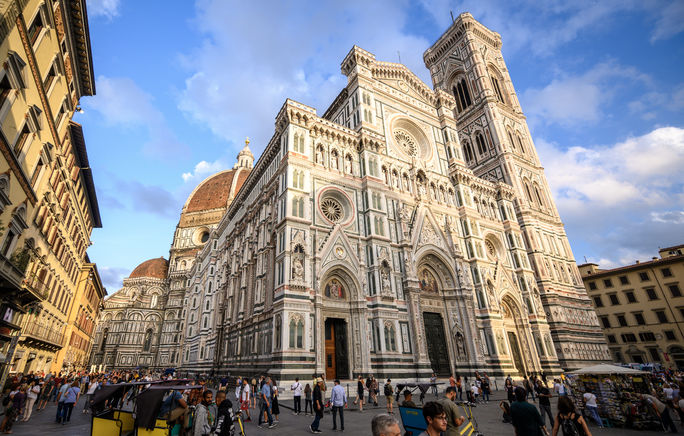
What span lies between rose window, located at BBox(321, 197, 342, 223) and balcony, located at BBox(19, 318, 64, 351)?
19.3 metres

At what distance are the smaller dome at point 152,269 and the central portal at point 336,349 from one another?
2278 inches

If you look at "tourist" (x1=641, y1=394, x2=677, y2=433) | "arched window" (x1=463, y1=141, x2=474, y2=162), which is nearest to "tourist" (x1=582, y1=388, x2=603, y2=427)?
"tourist" (x1=641, y1=394, x2=677, y2=433)

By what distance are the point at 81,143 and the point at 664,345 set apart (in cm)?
6165

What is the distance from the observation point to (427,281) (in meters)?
26.8

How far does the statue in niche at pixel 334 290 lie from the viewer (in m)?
21.8

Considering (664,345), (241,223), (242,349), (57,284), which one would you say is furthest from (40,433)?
(664,345)

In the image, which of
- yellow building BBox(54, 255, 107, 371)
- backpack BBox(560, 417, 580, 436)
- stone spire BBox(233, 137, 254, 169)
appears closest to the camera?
backpack BBox(560, 417, 580, 436)

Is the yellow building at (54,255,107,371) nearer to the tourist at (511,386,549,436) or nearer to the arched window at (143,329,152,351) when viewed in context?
the arched window at (143,329,152,351)

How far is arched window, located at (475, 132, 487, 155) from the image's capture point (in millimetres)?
45844

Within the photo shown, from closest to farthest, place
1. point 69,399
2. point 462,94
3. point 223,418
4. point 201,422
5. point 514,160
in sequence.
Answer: point 201,422 → point 223,418 → point 69,399 → point 514,160 → point 462,94

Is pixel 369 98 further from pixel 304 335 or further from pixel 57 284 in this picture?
pixel 57 284

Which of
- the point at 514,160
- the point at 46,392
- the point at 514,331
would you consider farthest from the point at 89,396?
the point at 514,160

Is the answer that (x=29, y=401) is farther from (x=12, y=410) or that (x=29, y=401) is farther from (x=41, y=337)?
(x=41, y=337)

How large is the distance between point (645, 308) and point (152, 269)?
Result: 3292 inches
